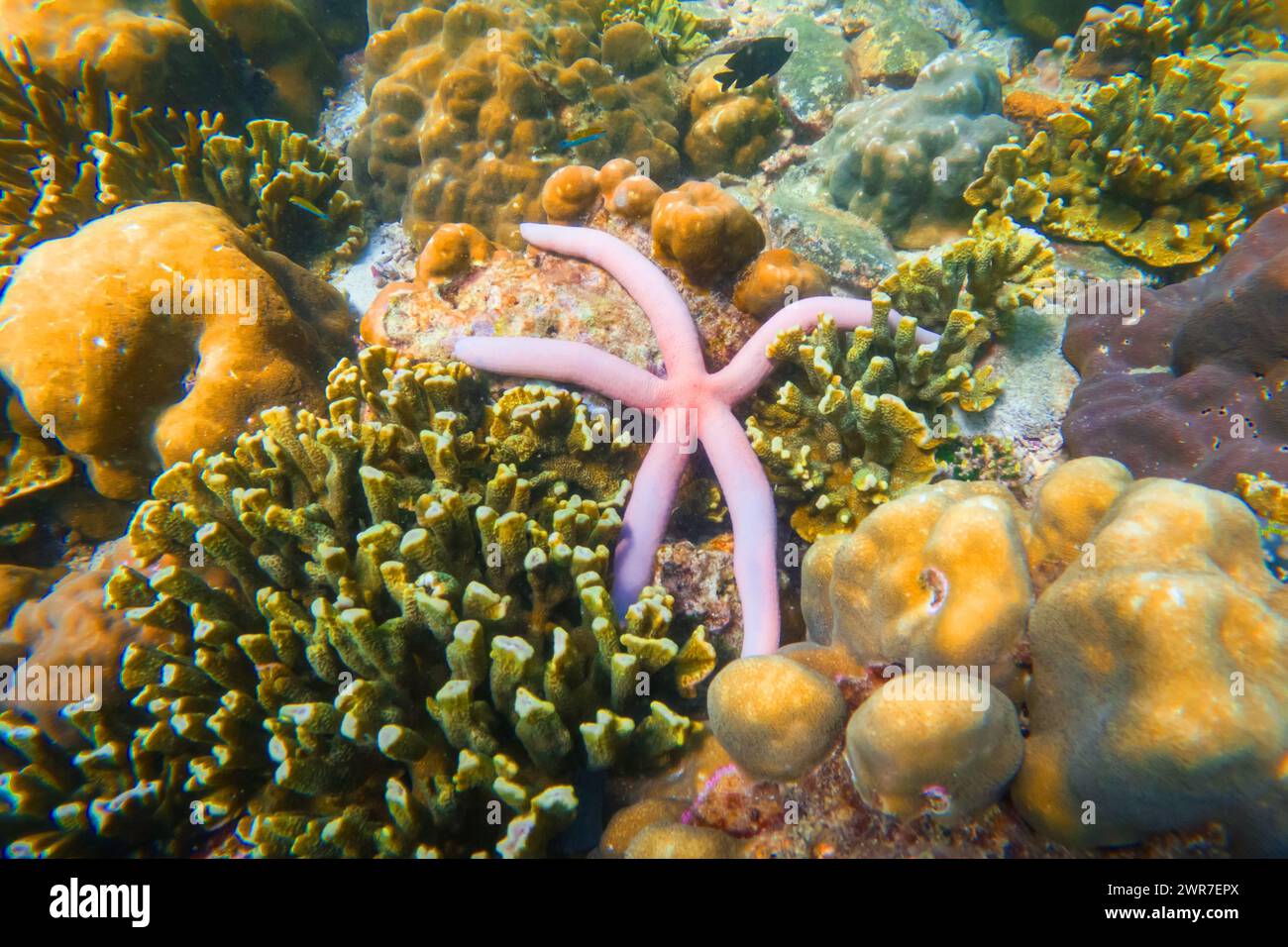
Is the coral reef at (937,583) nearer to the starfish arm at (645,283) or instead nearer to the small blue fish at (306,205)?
the starfish arm at (645,283)

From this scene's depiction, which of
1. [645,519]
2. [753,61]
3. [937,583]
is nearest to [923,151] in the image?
[753,61]

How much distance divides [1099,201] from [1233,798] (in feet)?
16.2

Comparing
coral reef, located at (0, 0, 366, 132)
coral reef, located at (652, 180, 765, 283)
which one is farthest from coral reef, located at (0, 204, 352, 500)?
coral reef, located at (0, 0, 366, 132)

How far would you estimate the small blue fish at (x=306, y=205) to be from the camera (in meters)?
5.08

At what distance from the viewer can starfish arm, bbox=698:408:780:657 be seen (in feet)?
10.3

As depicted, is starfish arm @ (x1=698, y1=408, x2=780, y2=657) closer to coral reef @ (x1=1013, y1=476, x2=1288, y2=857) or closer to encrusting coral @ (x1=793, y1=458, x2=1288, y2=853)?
encrusting coral @ (x1=793, y1=458, x2=1288, y2=853)

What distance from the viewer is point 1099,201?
469 centimetres

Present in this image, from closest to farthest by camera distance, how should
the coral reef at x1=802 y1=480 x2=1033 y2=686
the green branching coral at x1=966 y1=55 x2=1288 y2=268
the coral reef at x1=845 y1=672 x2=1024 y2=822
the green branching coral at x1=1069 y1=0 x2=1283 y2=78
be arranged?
the coral reef at x1=845 y1=672 x2=1024 y2=822 → the coral reef at x1=802 y1=480 x2=1033 y2=686 → the green branching coral at x1=966 y1=55 x2=1288 y2=268 → the green branching coral at x1=1069 y1=0 x2=1283 y2=78

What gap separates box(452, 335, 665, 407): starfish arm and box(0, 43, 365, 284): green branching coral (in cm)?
359

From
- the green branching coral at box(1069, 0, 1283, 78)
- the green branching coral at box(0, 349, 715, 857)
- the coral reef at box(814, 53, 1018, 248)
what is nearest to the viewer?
the green branching coral at box(0, 349, 715, 857)

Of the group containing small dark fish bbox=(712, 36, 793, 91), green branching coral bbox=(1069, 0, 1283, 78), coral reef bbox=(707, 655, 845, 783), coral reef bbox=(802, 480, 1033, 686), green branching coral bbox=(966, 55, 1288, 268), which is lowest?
coral reef bbox=(707, 655, 845, 783)

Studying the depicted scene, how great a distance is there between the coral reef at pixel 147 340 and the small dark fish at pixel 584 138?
2973 mm

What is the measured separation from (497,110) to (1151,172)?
553 cm
